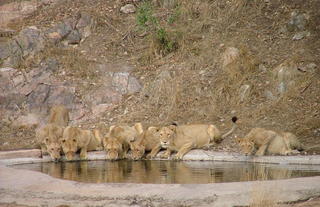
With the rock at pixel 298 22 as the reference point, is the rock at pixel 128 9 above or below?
above

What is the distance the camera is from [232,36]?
2008 centimetres

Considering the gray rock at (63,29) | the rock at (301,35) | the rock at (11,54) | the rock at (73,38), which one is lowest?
the rock at (11,54)

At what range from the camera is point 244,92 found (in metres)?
17.8

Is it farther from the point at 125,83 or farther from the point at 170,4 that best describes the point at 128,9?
the point at 125,83

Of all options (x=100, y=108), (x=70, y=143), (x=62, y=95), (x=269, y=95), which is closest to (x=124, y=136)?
(x=70, y=143)

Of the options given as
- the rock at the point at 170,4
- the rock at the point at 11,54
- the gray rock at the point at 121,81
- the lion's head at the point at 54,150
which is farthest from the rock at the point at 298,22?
the lion's head at the point at 54,150

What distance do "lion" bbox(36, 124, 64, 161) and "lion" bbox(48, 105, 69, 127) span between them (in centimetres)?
185

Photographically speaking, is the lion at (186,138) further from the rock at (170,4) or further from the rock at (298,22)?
the rock at (170,4)

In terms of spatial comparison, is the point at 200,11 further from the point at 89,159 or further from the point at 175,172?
the point at 175,172

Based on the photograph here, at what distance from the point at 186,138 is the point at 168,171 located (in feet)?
7.72

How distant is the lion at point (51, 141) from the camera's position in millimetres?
13947

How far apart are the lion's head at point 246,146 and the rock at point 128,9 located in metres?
9.77

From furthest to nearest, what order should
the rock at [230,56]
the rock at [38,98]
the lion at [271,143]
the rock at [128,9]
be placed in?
the rock at [128,9], the rock at [230,56], the rock at [38,98], the lion at [271,143]

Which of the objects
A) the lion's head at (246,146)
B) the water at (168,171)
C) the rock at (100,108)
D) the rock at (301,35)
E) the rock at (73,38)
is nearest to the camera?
the water at (168,171)
